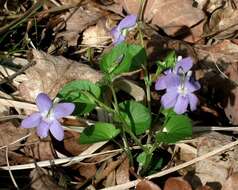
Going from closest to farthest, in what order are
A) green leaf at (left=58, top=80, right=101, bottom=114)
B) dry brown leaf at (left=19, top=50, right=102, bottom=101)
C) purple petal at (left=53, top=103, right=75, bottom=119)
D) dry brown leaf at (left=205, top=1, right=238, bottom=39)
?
purple petal at (left=53, top=103, right=75, bottom=119), green leaf at (left=58, top=80, right=101, bottom=114), dry brown leaf at (left=19, top=50, right=102, bottom=101), dry brown leaf at (left=205, top=1, right=238, bottom=39)

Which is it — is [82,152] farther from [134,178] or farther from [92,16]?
[92,16]

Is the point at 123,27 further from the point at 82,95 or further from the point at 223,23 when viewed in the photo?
the point at 223,23

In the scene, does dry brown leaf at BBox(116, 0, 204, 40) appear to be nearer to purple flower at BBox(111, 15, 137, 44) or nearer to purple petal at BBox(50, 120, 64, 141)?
purple flower at BBox(111, 15, 137, 44)

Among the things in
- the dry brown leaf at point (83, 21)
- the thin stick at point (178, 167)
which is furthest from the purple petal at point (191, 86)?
the dry brown leaf at point (83, 21)

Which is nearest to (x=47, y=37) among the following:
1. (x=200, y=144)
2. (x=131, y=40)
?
(x=131, y=40)

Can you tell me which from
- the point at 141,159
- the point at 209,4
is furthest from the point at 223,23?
the point at 141,159

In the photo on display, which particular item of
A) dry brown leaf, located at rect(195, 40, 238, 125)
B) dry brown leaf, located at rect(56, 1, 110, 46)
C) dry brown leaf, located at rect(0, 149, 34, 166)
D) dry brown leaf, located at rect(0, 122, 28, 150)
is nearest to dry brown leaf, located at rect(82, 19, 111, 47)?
dry brown leaf, located at rect(56, 1, 110, 46)
